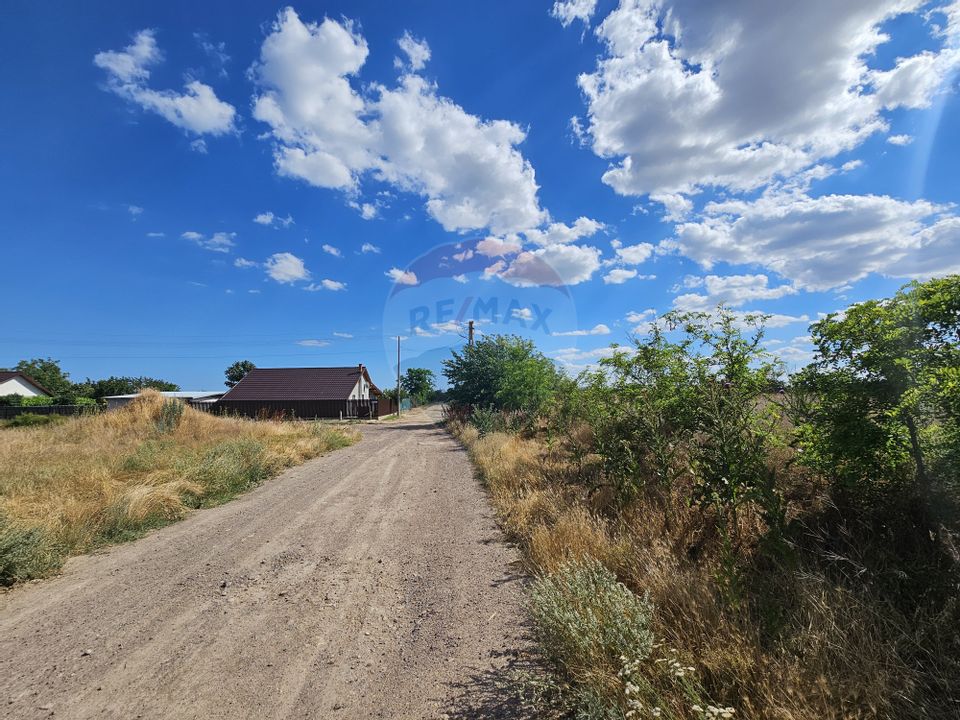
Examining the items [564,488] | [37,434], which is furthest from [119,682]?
[37,434]

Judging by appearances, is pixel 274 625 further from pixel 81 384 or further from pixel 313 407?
pixel 81 384

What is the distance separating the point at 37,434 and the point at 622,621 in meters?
16.4

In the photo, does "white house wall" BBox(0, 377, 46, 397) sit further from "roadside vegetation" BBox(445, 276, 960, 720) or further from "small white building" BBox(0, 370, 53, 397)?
"roadside vegetation" BBox(445, 276, 960, 720)

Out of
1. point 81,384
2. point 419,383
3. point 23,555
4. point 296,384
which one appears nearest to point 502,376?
point 23,555

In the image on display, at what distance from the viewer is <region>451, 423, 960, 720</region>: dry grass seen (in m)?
1.91

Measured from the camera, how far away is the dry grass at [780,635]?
191cm

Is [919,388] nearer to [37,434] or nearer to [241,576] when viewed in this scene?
[241,576]

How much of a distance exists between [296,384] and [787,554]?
40.6 m

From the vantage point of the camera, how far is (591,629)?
97.5 inches

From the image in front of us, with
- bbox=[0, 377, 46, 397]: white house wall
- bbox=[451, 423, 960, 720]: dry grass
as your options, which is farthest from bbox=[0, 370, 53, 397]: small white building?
bbox=[451, 423, 960, 720]: dry grass

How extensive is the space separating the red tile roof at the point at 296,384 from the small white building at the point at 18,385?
22060 mm

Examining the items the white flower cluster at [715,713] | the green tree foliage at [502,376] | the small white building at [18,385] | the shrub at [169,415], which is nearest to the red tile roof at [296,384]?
the green tree foliage at [502,376]

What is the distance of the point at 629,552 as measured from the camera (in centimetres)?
359

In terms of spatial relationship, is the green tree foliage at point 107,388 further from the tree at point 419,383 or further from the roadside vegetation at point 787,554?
the roadside vegetation at point 787,554
